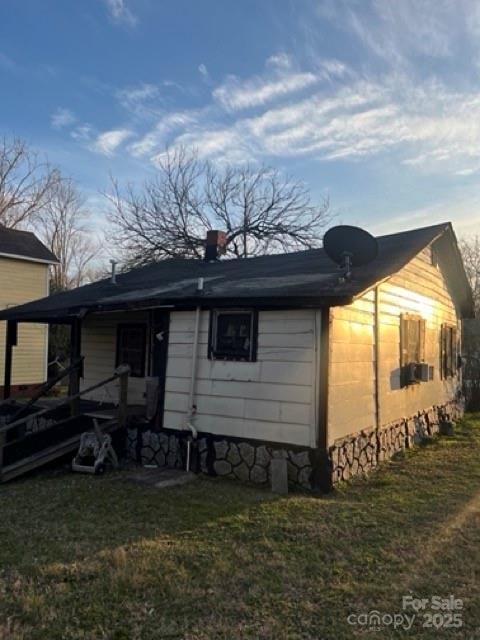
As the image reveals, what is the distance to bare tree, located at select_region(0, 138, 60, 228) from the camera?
27.8 m

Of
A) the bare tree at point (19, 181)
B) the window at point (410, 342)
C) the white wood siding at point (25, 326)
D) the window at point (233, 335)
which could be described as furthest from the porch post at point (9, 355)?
the bare tree at point (19, 181)

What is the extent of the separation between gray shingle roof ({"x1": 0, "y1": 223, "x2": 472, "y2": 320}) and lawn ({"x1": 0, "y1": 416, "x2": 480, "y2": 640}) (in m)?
2.40

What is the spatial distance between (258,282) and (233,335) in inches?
43.7

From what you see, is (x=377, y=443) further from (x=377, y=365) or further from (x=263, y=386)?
(x=263, y=386)

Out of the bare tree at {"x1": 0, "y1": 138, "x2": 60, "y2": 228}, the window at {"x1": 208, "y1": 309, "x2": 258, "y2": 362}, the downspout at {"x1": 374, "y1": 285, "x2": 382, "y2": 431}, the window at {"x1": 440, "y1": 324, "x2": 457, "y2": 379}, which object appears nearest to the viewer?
the window at {"x1": 208, "y1": 309, "x2": 258, "y2": 362}

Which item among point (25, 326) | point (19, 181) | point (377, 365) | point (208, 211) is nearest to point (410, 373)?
point (377, 365)

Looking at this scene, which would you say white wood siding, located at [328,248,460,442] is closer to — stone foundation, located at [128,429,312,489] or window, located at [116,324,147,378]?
stone foundation, located at [128,429,312,489]

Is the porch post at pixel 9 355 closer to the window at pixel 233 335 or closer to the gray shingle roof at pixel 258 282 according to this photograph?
the gray shingle roof at pixel 258 282

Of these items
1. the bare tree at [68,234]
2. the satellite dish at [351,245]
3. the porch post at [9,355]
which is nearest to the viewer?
the satellite dish at [351,245]

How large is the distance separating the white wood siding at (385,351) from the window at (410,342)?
6.1 inches

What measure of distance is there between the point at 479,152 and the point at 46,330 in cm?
1507

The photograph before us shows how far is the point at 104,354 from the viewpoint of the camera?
36.1ft

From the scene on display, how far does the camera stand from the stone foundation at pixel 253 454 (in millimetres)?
6285

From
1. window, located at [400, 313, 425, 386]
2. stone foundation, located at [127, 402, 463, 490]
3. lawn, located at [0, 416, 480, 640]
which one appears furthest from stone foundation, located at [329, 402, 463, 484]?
window, located at [400, 313, 425, 386]
